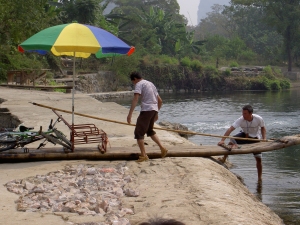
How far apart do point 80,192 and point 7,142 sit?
2549mm

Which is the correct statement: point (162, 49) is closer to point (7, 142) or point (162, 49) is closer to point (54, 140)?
point (54, 140)

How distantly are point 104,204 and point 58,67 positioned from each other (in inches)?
1284

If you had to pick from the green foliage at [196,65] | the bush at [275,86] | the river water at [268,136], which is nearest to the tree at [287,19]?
the bush at [275,86]

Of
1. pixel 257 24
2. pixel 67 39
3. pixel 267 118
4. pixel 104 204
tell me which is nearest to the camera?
pixel 104 204

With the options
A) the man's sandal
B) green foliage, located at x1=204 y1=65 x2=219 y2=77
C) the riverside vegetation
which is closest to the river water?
the man's sandal

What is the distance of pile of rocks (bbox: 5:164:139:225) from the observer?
20.4ft

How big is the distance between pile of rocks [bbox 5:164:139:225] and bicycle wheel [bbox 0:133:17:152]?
3.90 feet

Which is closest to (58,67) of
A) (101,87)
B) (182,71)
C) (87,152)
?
(101,87)

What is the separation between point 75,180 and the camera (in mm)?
7562

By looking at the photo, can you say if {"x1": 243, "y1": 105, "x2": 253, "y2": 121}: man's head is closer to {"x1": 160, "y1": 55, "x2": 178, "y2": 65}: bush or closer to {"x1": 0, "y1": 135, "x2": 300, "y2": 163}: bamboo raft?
{"x1": 0, "y1": 135, "x2": 300, "y2": 163}: bamboo raft

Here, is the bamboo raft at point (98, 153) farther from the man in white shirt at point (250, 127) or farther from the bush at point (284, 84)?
the bush at point (284, 84)

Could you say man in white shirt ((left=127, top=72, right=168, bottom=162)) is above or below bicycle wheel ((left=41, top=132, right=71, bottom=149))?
above

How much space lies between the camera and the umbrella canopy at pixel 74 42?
8.58 metres

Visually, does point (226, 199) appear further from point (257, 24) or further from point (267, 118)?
point (257, 24)
